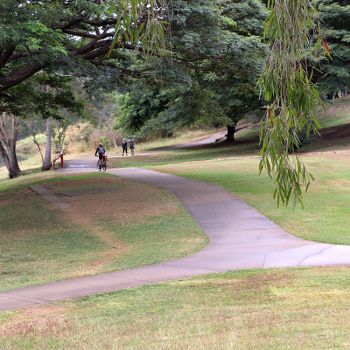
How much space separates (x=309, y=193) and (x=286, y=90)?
15525 mm

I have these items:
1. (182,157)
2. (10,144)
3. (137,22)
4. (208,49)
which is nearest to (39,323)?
(137,22)

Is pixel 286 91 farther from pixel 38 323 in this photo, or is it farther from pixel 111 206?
pixel 111 206

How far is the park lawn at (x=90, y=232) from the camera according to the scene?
11.8m

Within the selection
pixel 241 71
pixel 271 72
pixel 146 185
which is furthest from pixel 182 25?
pixel 271 72

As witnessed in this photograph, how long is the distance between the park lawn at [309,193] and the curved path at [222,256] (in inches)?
23.7

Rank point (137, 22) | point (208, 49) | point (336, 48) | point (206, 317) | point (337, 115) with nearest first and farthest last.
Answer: point (137, 22), point (206, 317), point (208, 49), point (336, 48), point (337, 115)

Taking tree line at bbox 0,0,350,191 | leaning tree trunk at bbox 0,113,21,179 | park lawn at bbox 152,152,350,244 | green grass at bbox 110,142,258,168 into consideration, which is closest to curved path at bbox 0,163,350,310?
park lawn at bbox 152,152,350,244

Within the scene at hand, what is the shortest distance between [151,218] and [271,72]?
38.2ft

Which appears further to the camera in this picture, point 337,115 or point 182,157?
point 337,115

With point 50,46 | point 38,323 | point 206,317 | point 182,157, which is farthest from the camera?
point 182,157

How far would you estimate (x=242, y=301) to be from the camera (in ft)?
26.1

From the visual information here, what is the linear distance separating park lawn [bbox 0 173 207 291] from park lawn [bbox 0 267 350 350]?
2.55 meters

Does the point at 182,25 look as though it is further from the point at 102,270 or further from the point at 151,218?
the point at 102,270

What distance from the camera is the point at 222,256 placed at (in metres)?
11.8
